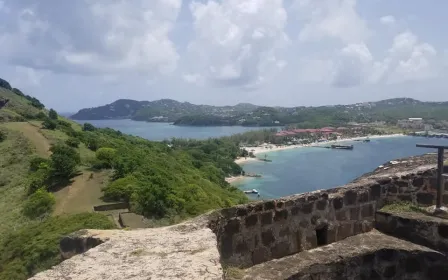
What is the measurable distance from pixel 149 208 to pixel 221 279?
28.2 meters

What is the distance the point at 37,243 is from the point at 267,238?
68.7 feet

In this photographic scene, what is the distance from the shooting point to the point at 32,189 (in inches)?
1368

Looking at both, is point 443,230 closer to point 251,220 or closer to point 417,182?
point 417,182

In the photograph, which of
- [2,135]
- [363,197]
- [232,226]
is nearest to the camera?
[232,226]

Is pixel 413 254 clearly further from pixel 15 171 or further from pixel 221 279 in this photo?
pixel 15 171

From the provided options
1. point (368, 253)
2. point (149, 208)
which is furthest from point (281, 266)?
point (149, 208)

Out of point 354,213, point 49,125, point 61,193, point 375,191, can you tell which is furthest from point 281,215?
point 49,125

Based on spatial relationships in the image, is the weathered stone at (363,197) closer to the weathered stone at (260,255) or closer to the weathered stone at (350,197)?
the weathered stone at (350,197)

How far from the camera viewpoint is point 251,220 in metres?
5.00

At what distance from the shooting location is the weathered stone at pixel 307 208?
17.8 feet

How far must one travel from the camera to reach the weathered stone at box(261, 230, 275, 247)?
508 centimetres

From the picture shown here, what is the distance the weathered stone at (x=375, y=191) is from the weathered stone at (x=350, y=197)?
1.00ft

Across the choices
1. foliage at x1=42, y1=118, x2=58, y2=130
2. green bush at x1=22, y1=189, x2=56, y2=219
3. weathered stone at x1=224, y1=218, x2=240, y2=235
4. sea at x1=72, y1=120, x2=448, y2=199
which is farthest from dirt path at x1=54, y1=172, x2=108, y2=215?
sea at x1=72, y1=120, x2=448, y2=199

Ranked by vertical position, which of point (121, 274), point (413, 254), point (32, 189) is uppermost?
point (121, 274)
